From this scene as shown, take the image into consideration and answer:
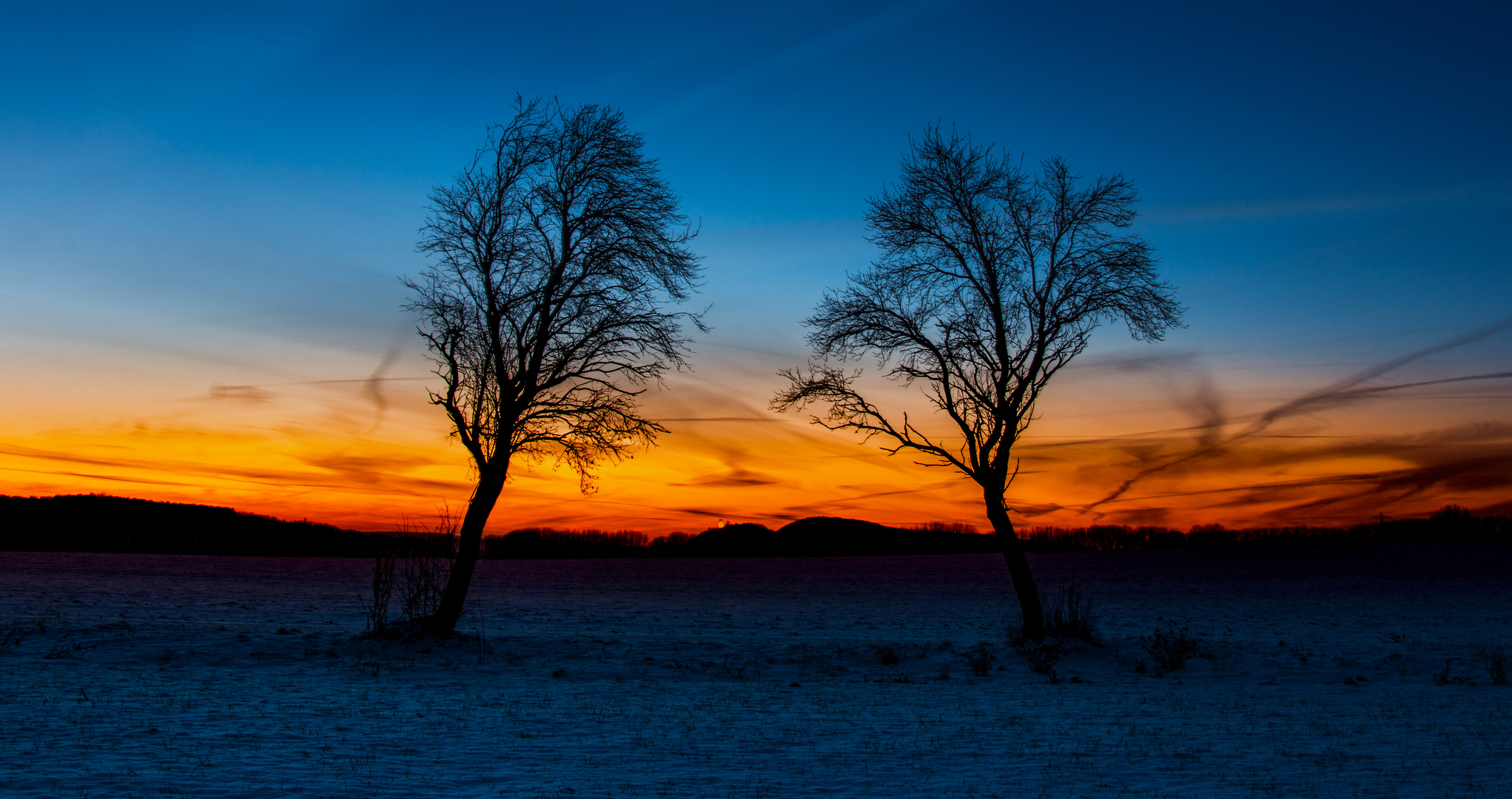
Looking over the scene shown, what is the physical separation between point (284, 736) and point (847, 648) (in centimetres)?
1274

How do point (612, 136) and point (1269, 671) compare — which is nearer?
point (1269, 671)

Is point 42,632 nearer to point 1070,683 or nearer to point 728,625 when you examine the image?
point 728,625

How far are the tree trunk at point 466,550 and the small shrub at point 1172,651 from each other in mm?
14205

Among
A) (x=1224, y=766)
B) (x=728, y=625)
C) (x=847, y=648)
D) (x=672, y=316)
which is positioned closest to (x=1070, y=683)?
(x=847, y=648)

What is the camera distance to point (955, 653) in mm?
19281

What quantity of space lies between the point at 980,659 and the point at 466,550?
442 inches

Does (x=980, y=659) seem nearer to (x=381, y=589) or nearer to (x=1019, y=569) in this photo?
(x=1019, y=569)

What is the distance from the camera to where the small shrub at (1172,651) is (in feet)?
56.1

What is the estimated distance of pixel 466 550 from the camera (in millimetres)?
19672

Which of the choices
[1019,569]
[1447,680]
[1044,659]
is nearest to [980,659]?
[1044,659]

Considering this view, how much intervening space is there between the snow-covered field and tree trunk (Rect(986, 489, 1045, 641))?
101 centimetres

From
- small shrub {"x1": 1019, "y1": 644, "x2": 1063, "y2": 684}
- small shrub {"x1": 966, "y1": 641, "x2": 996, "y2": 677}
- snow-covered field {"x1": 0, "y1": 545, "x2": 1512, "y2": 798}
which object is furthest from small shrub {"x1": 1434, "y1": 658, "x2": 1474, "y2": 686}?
small shrub {"x1": 966, "y1": 641, "x2": 996, "y2": 677}

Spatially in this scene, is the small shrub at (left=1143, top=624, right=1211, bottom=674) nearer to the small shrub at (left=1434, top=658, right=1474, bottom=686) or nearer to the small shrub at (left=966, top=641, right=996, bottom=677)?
the small shrub at (left=966, top=641, right=996, bottom=677)

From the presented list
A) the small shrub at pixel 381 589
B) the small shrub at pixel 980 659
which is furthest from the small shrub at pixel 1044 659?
the small shrub at pixel 381 589
